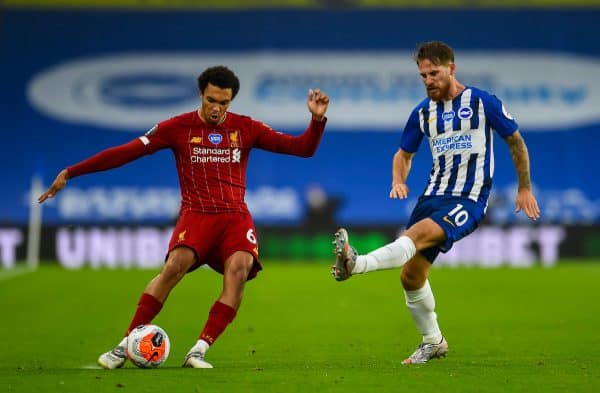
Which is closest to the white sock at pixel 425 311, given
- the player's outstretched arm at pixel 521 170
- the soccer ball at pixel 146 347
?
the player's outstretched arm at pixel 521 170

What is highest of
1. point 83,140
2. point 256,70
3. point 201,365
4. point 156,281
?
point 256,70

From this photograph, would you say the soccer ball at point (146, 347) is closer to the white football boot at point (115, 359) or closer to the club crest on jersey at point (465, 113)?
the white football boot at point (115, 359)

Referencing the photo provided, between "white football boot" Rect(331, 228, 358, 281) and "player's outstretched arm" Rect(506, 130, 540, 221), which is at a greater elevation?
"player's outstretched arm" Rect(506, 130, 540, 221)

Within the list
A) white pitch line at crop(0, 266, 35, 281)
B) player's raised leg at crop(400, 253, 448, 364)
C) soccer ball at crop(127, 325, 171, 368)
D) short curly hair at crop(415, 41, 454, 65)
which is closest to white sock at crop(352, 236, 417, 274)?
player's raised leg at crop(400, 253, 448, 364)

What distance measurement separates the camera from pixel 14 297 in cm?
1616

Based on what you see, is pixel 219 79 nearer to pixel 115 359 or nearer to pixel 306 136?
pixel 306 136

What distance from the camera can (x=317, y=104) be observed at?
8242mm

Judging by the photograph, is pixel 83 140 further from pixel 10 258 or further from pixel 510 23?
pixel 510 23

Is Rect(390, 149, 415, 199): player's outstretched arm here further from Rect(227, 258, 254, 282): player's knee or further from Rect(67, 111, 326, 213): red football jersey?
Rect(227, 258, 254, 282): player's knee

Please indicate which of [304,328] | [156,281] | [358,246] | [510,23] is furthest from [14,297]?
[510,23]

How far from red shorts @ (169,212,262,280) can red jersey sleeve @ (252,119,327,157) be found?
57cm

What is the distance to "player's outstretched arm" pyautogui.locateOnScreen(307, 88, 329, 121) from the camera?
8.23 metres

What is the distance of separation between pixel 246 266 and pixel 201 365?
2.60 ft

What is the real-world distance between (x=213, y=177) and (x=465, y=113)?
186 centimetres
